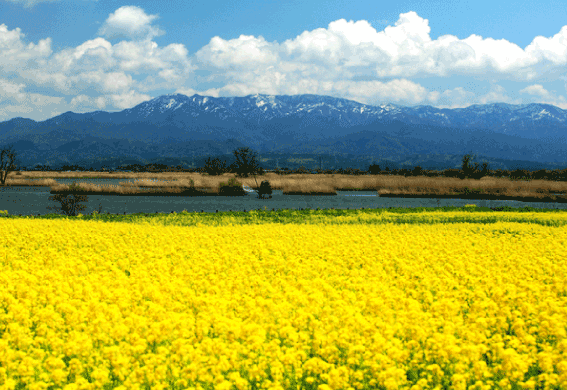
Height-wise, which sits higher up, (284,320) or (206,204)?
(284,320)

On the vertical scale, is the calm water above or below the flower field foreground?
below

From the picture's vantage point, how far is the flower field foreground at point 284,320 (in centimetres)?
545

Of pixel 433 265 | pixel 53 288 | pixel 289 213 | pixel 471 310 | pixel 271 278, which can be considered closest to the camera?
pixel 471 310

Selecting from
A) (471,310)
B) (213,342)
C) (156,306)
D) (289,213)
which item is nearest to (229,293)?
(156,306)

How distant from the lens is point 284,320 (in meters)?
6.57

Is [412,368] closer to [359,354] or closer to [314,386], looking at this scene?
[359,354]

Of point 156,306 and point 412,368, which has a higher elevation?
point 156,306

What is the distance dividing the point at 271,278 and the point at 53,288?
13.6 feet

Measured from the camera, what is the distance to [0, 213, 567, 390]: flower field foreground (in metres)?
5.45

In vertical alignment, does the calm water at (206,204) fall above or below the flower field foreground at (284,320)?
below

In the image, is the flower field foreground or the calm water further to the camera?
the calm water

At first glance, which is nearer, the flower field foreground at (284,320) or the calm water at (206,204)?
the flower field foreground at (284,320)

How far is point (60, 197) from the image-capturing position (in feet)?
111

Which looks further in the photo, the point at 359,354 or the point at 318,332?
the point at 318,332
